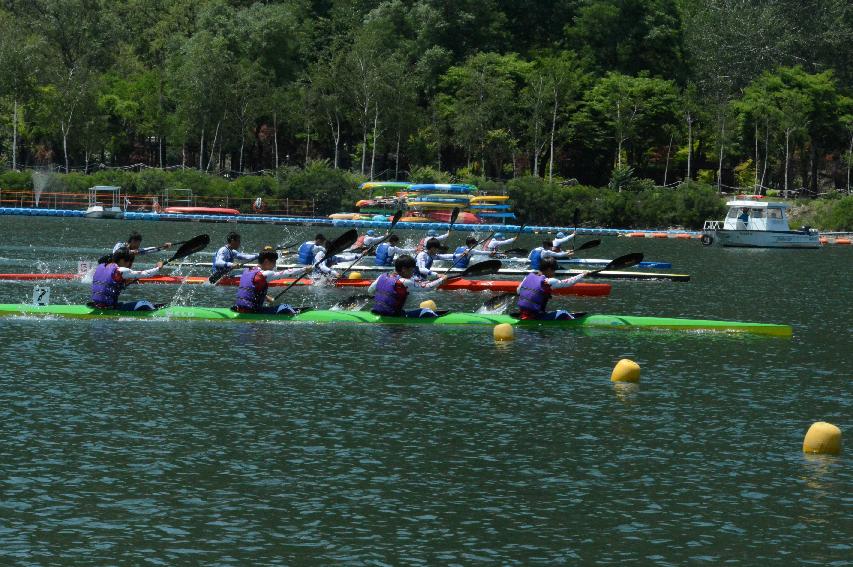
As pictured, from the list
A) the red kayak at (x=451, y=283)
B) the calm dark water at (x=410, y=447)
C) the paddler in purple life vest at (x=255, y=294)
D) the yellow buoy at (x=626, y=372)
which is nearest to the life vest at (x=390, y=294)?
the calm dark water at (x=410, y=447)

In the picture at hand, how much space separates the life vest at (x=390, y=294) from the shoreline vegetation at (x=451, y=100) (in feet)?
249

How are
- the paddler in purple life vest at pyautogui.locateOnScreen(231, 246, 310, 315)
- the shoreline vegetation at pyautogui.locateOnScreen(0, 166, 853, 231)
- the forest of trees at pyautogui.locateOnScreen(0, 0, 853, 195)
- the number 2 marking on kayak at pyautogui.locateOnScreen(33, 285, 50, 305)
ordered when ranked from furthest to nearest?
the forest of trees at pyautogui.locateOnScreen(0, 0, 853, 195) → the shoreline vegetation at pyautogui.locateOnScreen(0, 166, 853, 231) → the number 2 marking on kayak at pyautogui.locateOnScreen(33, 285, 50, 305) → the paddler in purple life vest at pyautogui.locateOnScreen(231, 246, 310, 315)

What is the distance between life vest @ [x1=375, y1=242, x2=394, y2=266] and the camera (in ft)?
162

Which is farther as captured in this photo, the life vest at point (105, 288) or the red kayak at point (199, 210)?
the red kayak at point (199, 210)

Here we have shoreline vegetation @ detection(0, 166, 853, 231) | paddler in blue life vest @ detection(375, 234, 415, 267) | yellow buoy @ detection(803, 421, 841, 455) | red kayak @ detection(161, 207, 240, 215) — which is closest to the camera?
yellow buoy @ detection(803, 421, 841, 455)

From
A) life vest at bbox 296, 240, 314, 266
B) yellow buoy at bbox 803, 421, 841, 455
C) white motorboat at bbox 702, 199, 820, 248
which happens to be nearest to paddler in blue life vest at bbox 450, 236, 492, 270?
life vest at bbox 296, 240, 314, 266

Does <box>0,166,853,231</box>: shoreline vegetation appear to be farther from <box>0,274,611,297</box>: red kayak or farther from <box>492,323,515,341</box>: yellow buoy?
<box>492,323,515,341</box>: yellow buoy

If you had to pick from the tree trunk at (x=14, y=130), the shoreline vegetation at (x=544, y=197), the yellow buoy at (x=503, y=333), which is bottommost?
the yellow buoy at (x=503, y=333)

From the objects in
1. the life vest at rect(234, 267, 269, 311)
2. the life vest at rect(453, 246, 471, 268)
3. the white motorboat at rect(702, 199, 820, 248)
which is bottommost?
the life vest at rect(234, 267, 269, 311)

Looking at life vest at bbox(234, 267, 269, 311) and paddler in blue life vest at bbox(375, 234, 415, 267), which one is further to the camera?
paddler in blue life vest at bbox(375, 234, 415, 267)

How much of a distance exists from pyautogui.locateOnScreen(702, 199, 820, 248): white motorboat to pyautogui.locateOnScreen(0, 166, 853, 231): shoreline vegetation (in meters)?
18.3

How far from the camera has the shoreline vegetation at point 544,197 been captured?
110812 millimetres

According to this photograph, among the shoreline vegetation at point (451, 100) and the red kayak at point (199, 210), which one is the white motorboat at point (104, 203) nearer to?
the shoreline vegetation at point (451, 100)

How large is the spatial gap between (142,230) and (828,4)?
251 ft
